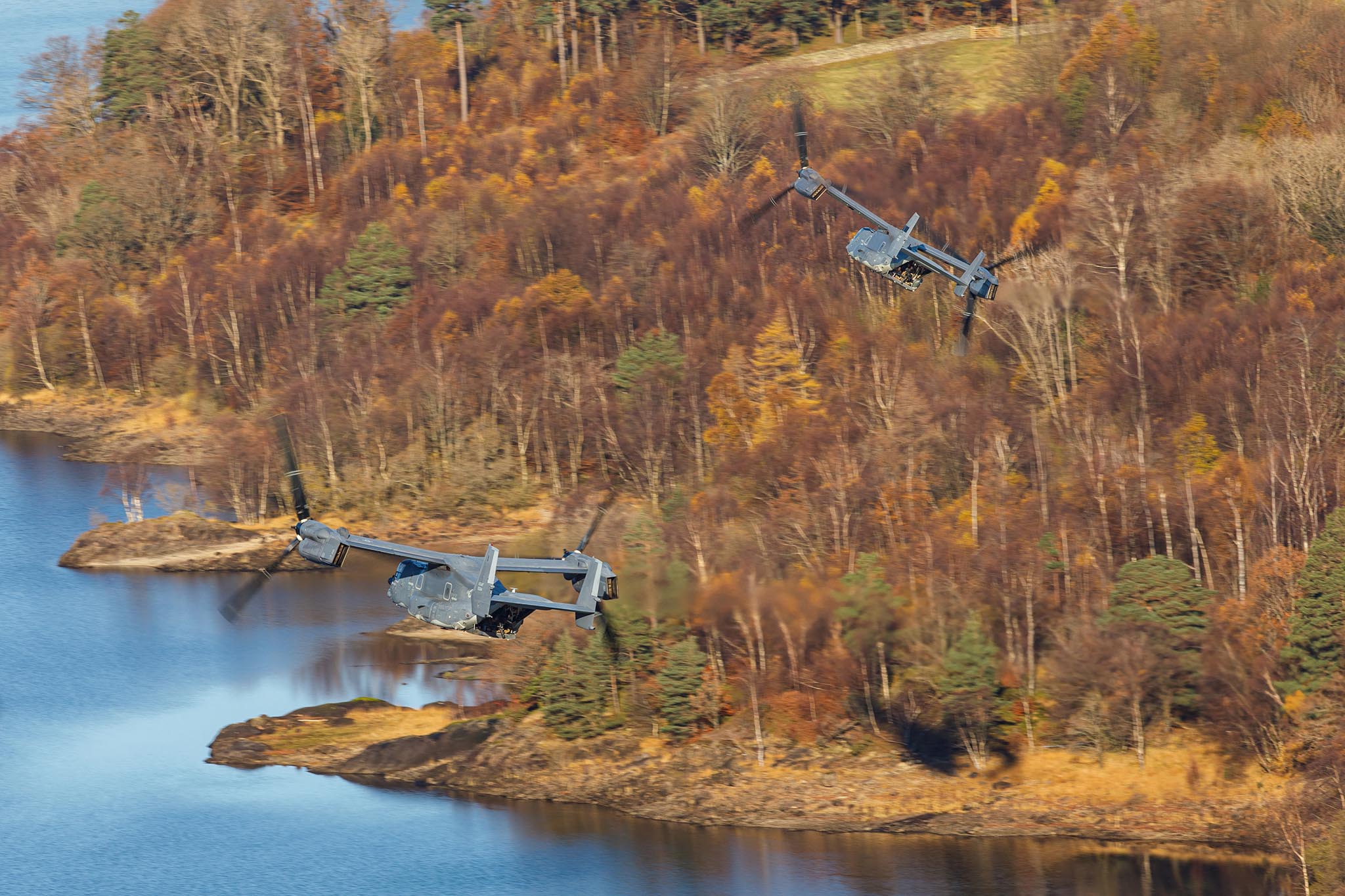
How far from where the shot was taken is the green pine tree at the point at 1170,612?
78875 mm

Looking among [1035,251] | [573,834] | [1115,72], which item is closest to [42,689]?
[573,834]

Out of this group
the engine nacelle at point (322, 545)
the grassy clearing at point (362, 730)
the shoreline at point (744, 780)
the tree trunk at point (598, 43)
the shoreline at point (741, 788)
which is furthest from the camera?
the tree trunk at point (598, 43)

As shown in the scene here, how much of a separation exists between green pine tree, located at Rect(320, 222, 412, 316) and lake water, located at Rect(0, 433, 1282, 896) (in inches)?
1382

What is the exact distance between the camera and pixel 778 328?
115 m

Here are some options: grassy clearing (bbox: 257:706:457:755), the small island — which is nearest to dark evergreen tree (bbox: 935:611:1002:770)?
grassy clearing (bbox: 257:706:457:755)

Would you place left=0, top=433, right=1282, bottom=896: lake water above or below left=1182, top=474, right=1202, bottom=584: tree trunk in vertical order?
below

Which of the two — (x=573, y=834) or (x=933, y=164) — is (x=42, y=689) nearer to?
(x=573, y=834)

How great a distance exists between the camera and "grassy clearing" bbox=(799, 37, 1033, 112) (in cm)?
13988

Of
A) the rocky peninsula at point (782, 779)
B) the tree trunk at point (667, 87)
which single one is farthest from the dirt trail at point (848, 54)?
the rocky peninsula at point (782, 779)

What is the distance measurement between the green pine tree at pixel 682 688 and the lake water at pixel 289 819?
4659 mm

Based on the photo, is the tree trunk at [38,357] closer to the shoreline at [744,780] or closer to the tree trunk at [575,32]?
the tree trunk at [575,32]

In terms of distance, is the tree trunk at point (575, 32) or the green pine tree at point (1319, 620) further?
the tree trunk at point (575, 32)

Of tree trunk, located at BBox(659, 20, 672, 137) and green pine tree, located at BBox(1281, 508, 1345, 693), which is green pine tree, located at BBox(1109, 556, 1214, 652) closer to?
green pine tree, located at BBox(1281, 508, 1345, 693)

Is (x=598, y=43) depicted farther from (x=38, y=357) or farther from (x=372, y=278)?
(x=38, y=357)
